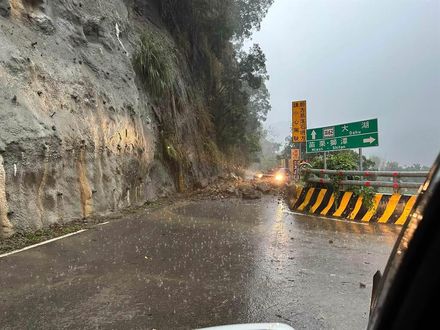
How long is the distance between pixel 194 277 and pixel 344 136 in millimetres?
7678

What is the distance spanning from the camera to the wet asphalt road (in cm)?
402

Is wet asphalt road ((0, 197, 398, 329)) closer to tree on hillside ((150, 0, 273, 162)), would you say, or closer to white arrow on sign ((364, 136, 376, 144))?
white arrow on sign ((364, 136, 376, 144))

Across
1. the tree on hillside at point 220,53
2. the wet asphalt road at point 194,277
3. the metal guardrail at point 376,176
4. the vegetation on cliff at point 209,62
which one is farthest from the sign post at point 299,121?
the tree on hillside at point 220,53

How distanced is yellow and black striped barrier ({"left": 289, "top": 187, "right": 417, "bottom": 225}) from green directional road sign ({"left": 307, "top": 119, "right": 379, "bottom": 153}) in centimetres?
145

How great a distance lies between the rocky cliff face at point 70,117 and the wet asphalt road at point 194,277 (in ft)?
4.70

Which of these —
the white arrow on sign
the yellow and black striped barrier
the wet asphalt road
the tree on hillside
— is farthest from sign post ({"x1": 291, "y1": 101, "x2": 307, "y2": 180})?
the tree on hillside

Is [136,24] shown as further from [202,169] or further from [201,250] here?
[201,250]

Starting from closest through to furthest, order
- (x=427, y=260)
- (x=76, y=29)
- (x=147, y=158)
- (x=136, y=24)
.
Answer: (x=427, y=260) < (x=76, y=29) < (x=147, y=158) < (x=136, y=24)

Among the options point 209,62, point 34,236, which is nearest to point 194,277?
point 34,236

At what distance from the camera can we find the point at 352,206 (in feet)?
33.8

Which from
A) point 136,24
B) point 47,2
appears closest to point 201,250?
point 47,2

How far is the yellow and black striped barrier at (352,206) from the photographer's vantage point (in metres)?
9.26

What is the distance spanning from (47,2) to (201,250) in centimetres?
867

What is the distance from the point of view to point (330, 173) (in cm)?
1116
